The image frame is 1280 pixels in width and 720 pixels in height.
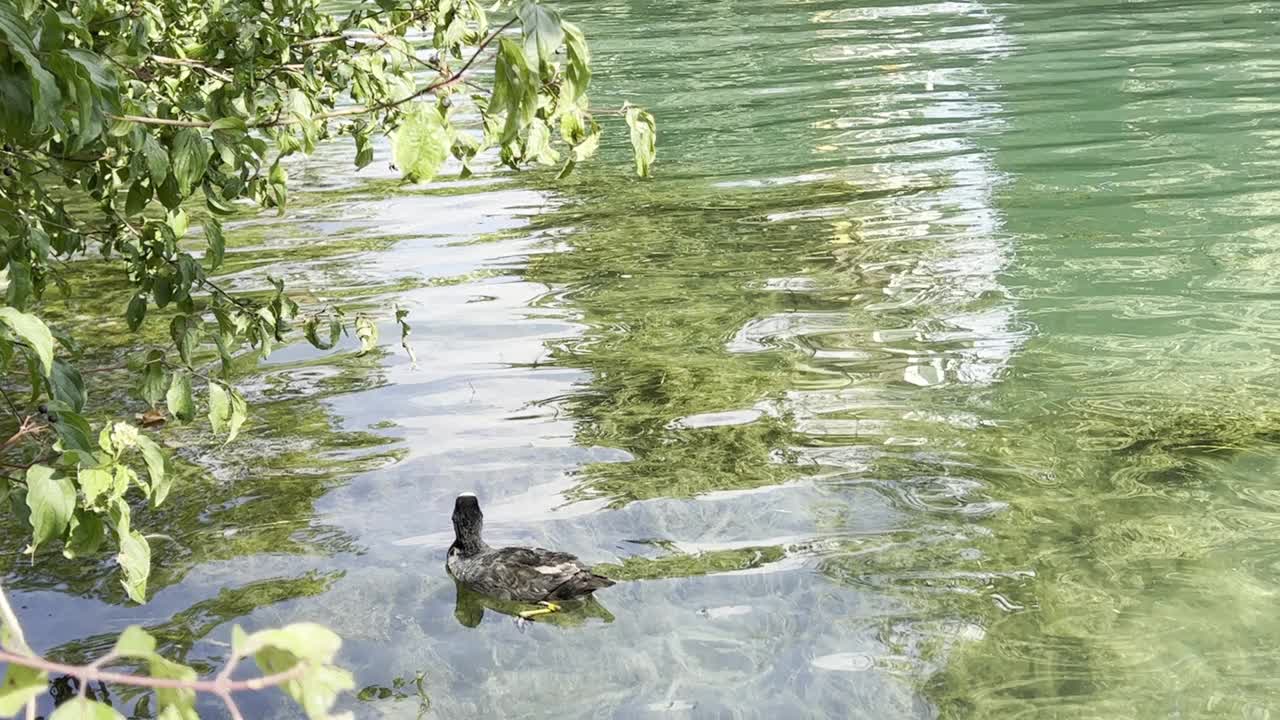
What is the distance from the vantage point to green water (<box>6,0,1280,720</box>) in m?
6.47

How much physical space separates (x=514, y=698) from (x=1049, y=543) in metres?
2.95

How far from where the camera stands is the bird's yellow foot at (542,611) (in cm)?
704

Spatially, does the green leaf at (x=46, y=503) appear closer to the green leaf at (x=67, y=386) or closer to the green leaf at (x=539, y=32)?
the green leaf at (x=67, y=386)

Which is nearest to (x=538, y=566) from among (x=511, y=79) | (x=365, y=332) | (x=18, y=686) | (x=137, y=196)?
(x=365, y=332)

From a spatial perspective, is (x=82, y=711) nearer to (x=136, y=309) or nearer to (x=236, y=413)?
(x=236, y=413)

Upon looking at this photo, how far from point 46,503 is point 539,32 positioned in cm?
179

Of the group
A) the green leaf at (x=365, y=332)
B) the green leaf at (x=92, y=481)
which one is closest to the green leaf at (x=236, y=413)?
the green leaf at (x=92, y=481)

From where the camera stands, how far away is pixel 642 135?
4117mm

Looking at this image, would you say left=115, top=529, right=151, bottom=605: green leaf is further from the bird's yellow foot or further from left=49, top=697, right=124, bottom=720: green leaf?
the bird's yellow foot

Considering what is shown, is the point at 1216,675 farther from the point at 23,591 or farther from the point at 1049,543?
the point at 23,591

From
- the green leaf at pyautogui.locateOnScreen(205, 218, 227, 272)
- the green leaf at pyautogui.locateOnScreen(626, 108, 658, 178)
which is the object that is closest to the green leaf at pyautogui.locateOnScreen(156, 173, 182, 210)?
the green leaf at pyautogui.locateOnScreen(205, 218, 227, 272)

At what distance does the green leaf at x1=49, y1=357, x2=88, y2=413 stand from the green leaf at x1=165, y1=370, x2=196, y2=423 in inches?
36.8

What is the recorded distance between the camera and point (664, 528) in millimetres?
7746

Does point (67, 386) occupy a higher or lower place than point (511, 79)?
lower
